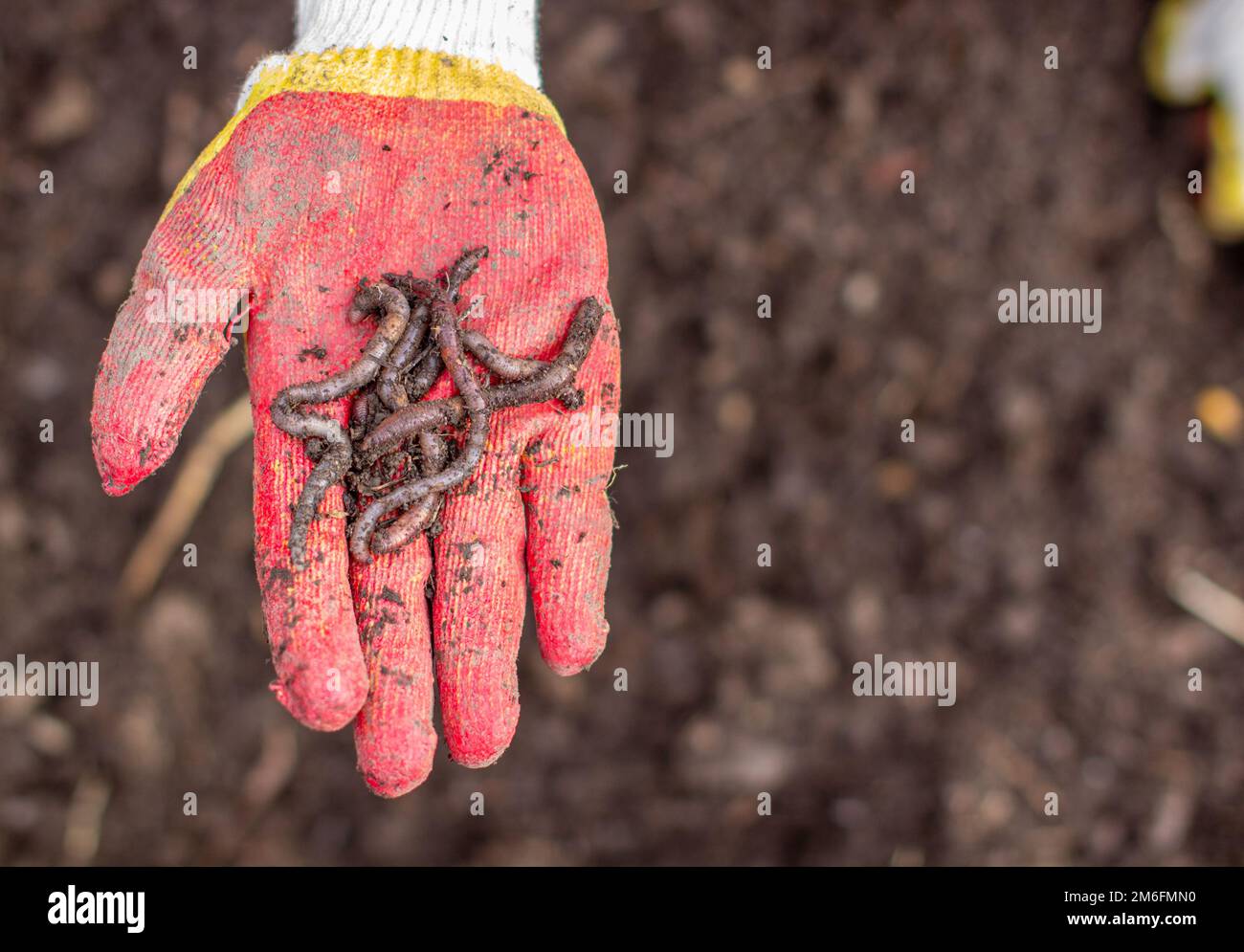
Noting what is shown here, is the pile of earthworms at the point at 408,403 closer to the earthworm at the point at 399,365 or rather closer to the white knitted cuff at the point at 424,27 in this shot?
the earthworm at the point at 399,365

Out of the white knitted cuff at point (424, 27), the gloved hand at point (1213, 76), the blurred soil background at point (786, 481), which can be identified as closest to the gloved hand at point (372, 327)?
the white knitted cuff at point (424, 27)

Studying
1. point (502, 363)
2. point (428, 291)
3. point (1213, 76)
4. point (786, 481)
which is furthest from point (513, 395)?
point (1213, 76)

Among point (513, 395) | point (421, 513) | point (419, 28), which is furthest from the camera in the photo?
point (419, 28)

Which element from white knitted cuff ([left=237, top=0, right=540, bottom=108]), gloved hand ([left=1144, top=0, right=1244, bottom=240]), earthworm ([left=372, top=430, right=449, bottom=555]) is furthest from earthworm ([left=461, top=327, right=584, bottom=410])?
gloved hand ([left=1144, top=0, right=1244, bottom=240])

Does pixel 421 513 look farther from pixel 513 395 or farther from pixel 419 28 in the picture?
pixel 419 28

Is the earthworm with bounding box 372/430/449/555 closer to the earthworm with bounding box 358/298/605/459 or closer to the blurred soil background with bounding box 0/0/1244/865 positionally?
the earthworm with bounding box 358/298/605/459

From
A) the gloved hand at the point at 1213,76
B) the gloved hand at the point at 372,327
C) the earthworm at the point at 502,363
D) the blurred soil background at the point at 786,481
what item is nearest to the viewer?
the gloved hand at the point at 372,327

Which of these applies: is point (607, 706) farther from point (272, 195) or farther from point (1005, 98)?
point (1005, 98)
